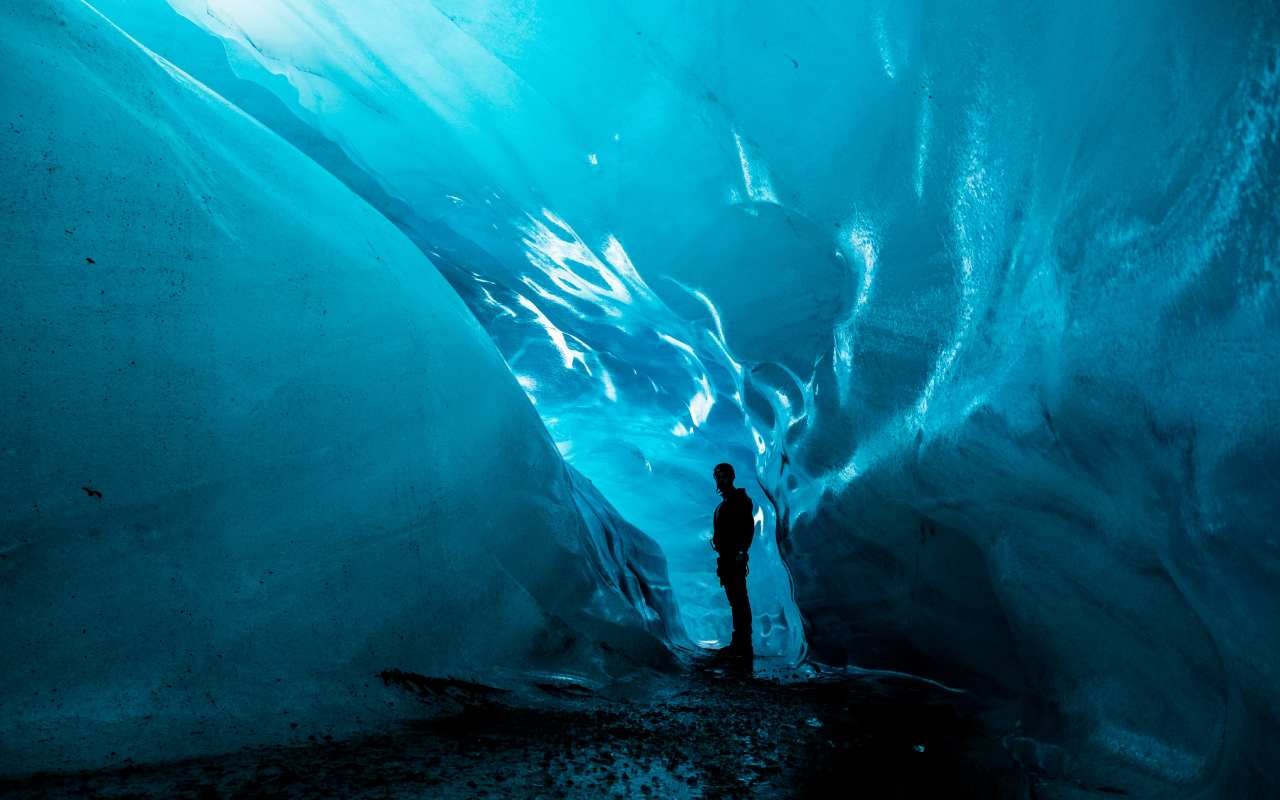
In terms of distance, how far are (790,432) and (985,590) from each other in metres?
2.18

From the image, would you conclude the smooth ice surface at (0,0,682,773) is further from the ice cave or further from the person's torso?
the person's torso

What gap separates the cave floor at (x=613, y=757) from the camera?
1742mm

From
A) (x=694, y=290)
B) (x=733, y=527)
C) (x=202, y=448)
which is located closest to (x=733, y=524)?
(x=733, y=527)

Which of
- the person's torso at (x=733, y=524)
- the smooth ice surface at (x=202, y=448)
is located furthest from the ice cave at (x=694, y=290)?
the person's torso at (x=733, y=524)

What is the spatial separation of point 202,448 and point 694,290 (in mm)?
3471

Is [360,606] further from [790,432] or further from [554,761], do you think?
[790,432]

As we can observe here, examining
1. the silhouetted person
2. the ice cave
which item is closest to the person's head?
the silhouetted person

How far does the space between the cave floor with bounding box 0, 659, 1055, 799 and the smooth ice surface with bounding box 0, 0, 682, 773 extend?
0.15 m

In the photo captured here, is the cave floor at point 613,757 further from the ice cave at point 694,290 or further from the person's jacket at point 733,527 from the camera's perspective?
the person's jacket at point 733,527

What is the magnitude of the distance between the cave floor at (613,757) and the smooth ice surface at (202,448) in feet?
0.49

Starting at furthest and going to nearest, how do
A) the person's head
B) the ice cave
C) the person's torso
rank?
1. the person's head
2. the person's torso
3. the ice cave

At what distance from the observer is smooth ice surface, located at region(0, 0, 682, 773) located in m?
1.92

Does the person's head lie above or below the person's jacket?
above

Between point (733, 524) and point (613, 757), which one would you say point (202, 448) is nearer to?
point (613, 757)
